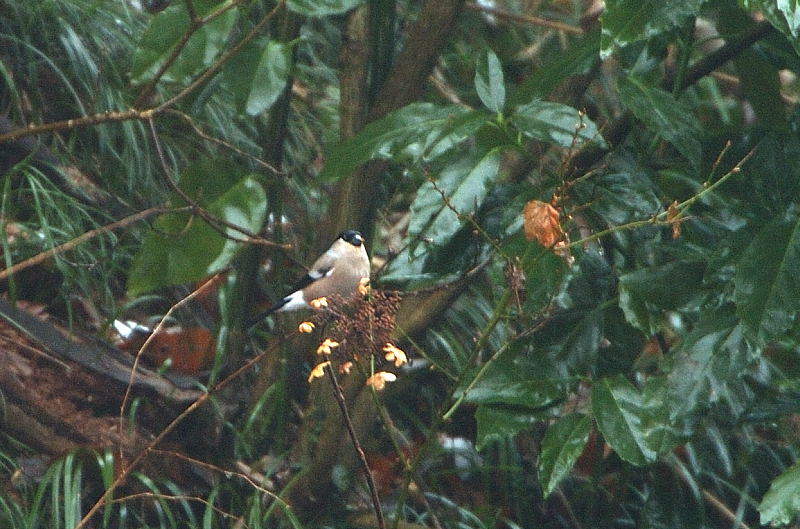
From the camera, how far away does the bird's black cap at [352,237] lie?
312cm

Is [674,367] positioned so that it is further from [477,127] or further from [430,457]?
[430,457]

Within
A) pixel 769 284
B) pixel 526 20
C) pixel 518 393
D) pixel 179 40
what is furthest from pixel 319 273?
pixel 526 20

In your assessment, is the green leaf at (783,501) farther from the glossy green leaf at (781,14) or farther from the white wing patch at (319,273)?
the white wing patch at (319,273)

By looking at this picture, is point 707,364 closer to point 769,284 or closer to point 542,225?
point 769,284

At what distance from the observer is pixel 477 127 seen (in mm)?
2342

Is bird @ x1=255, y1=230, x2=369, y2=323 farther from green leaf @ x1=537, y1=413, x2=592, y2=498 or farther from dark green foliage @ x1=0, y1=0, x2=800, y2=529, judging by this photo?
green leaf @ x1=537, y1=413, x2=592, y2=498

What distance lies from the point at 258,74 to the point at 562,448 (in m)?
1.11

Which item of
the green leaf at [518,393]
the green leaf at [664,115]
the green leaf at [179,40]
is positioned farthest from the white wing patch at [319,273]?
the green leaf at [664,115]

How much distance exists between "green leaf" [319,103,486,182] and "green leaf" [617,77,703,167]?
1.01 feet

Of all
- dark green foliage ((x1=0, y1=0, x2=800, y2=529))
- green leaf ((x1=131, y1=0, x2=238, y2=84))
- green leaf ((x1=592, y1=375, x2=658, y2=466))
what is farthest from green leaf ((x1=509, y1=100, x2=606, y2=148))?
green leaf ((x1=131, y1=0, x2=238, y2=84))

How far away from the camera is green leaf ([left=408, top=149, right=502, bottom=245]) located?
92.4 inches

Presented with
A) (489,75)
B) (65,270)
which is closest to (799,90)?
(489,75)

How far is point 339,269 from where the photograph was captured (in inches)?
124

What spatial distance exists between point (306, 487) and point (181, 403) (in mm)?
472
